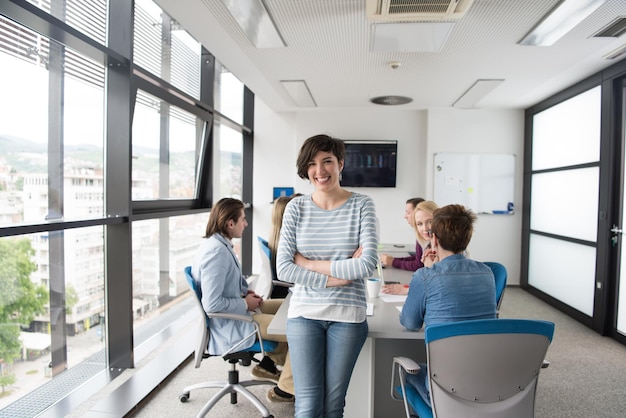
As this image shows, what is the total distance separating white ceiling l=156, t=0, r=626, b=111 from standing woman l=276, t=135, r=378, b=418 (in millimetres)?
1668

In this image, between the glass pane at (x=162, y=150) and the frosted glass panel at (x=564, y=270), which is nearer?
the glass pane at (x=162, y=150)

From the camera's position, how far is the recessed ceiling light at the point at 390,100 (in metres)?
5.38

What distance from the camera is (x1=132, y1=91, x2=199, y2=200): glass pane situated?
3342mm

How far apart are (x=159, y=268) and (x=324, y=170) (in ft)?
9.26

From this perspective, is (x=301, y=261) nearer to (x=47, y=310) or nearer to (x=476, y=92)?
(x=47, y=310)

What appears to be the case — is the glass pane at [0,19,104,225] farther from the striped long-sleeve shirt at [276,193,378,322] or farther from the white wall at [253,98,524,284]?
the white wall at [253,98,524,284]

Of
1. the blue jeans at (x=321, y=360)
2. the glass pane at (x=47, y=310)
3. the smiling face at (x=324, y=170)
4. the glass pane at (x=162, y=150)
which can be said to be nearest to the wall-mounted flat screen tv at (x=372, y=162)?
the glass pane at (x=162, y=150)

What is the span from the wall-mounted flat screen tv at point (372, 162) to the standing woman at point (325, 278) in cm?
450

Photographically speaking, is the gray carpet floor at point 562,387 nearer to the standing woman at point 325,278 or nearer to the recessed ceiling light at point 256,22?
the standing woman at point 325,278

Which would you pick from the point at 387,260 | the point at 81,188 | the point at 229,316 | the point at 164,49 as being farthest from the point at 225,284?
the point at 164,49

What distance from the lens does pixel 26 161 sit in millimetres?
2188

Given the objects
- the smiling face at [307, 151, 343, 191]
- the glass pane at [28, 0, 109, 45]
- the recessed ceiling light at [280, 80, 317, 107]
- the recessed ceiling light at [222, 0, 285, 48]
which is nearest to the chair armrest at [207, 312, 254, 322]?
the smiling face at [307, 151, 343, 191]

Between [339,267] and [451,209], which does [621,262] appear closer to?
A: [451,209]

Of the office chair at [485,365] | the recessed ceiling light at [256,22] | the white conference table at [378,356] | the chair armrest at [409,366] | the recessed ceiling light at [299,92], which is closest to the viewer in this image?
the office chair at [485,365]
